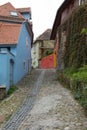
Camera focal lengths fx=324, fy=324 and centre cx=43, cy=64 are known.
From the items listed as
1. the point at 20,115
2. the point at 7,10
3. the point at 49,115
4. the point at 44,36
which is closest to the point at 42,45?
the point at 44,36

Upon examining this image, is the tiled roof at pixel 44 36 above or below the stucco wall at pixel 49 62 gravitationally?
above

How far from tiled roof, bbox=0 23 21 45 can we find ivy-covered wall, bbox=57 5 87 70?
380 cm

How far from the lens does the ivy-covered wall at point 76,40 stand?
20.2m

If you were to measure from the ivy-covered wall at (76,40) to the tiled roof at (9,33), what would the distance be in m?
3.80

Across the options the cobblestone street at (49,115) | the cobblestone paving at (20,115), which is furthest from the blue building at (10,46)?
A: the cobblestone street at (49,115)

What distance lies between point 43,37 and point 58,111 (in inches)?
1890

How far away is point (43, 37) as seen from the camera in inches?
2357

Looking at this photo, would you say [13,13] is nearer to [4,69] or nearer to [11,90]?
[4,69]

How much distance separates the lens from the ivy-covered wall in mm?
20156

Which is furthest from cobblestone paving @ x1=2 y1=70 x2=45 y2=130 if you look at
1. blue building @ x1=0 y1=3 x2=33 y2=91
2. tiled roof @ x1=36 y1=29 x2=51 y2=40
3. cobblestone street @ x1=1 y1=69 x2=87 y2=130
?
tiled roof @ x1=36 y1=29 x2=51 y2=40

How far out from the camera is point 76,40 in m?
21.4

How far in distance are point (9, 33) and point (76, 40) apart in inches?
237

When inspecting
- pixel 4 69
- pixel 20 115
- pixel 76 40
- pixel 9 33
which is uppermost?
pixel 9 33

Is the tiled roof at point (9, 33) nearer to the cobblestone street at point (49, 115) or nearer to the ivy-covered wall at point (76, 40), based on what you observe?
the ivy-covered wall at point (76, 40)
